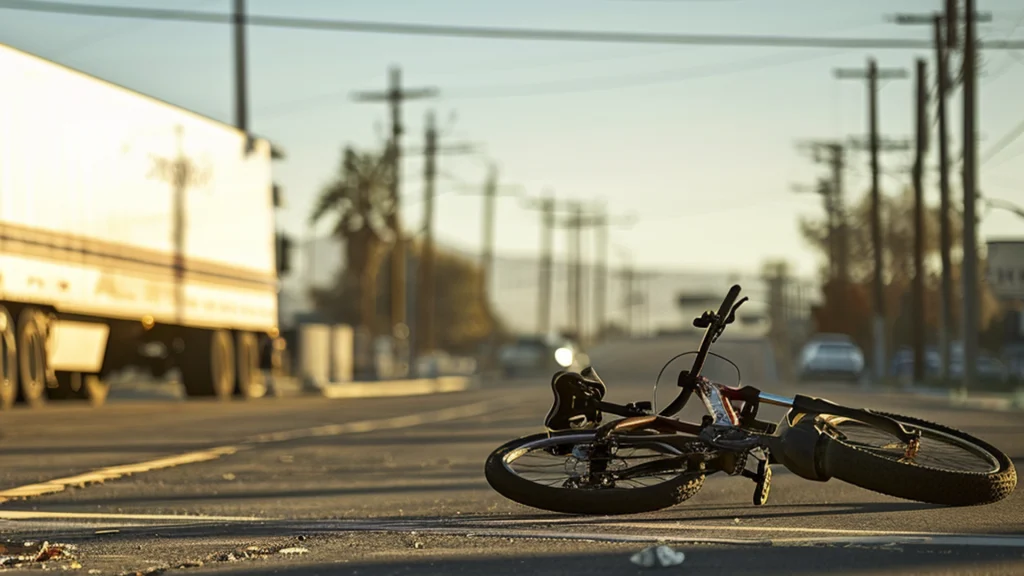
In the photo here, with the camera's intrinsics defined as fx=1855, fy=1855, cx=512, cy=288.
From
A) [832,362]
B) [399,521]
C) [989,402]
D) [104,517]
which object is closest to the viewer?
[399,521]

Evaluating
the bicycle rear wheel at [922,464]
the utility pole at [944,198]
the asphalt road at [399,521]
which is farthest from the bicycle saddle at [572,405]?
the utility pole at [944,198]

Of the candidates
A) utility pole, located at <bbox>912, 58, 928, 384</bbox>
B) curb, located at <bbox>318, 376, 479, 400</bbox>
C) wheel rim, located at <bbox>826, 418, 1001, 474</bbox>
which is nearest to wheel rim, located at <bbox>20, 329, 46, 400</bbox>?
curb, located at <bbox>318, 376, 479, 400</bbox>

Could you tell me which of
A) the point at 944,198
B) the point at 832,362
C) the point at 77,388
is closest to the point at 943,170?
the point at 944,198

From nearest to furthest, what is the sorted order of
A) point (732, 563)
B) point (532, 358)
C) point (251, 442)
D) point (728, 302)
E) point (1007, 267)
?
point (732, 563) < point (728, 302) < point (251, 442) < point (1007, 267) < point (532, 358)

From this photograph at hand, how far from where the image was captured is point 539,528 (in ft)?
30.0

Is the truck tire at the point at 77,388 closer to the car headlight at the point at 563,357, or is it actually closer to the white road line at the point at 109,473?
the white road line at the point at 109,473

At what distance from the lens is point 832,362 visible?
65875 mm

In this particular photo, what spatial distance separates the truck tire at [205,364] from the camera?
34938mm

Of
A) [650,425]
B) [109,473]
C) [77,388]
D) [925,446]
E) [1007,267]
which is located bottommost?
[77,388]

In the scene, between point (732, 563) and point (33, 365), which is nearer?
point (732, 563)

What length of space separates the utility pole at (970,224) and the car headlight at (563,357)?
37904 mm

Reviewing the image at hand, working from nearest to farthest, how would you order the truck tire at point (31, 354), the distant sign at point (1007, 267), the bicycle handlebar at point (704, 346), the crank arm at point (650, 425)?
the crank arm at point (650, 425)
the bicycle handlebar at point (704, 346)
the truck tire at point (31, 354)
the distant sign at point (1007, 267)

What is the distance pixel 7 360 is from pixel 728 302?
17.8m

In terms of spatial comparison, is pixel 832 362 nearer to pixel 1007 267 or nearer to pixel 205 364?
pixel 1007 267
